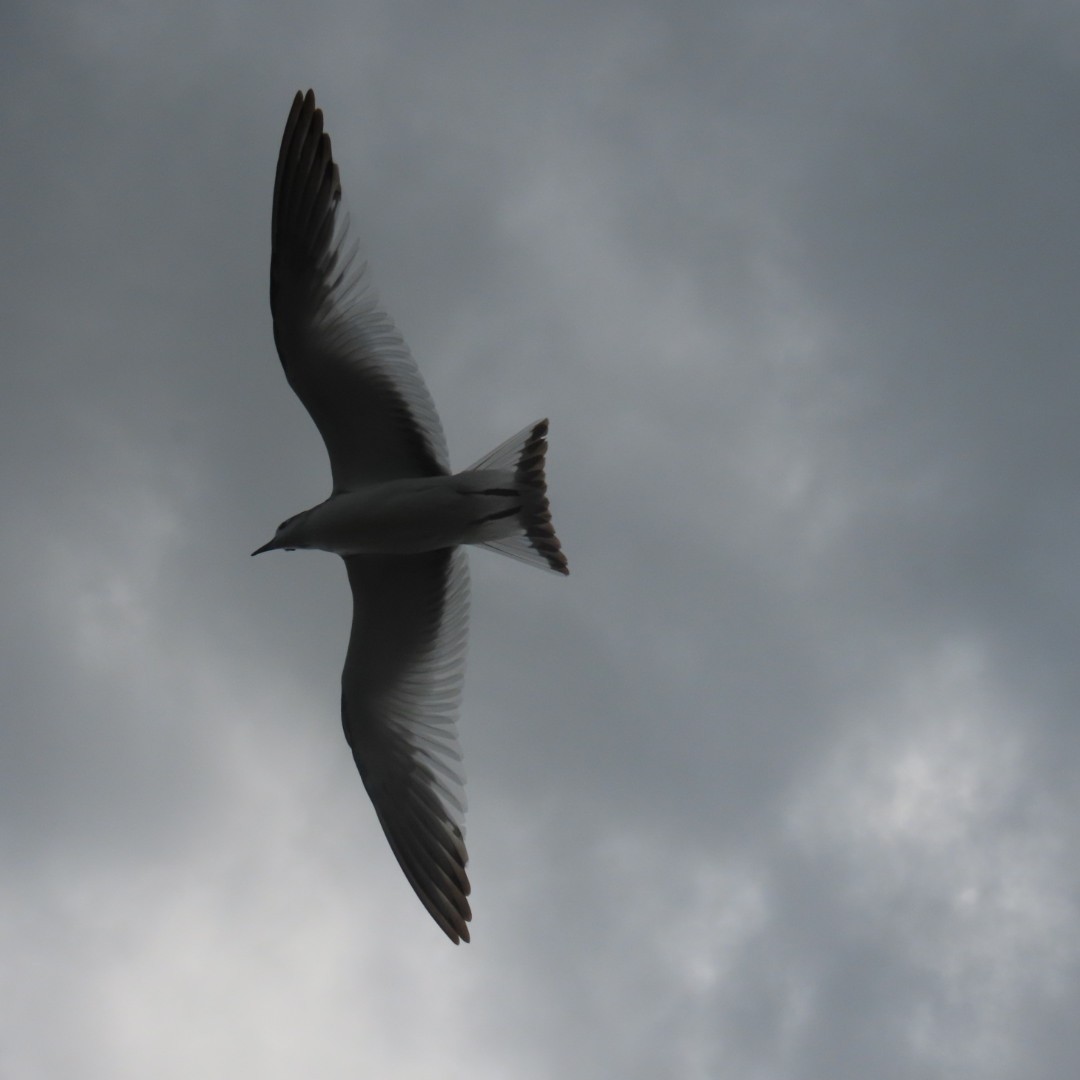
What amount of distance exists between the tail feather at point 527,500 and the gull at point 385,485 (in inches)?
0.5

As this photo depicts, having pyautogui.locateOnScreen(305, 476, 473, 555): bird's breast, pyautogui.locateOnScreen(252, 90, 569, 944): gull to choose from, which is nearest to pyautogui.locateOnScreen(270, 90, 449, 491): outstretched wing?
pyautogui.locateOnScreen(252, 90, 569, 944): gull

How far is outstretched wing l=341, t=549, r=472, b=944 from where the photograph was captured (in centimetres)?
959

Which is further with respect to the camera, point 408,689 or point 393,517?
point 408,689

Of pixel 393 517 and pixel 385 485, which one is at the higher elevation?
pixel 385 485

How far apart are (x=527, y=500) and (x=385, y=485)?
1.24 m

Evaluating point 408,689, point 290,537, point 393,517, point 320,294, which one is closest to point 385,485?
point 393,517

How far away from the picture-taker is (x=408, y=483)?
9.20 metres

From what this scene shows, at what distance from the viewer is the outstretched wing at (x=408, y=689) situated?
9.59 m

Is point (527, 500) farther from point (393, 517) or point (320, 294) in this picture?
point (320, 294)

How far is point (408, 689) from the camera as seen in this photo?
10109 mm

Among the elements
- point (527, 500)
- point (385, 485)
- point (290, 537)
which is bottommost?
point (290, 537)

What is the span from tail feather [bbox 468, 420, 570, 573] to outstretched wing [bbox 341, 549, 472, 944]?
116 centimetres

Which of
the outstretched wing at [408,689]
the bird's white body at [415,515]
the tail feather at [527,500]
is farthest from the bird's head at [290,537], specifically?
the tail feather at [527,500]

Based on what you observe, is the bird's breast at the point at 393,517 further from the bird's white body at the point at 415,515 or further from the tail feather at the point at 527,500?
the tail feather at the point at 527,500
